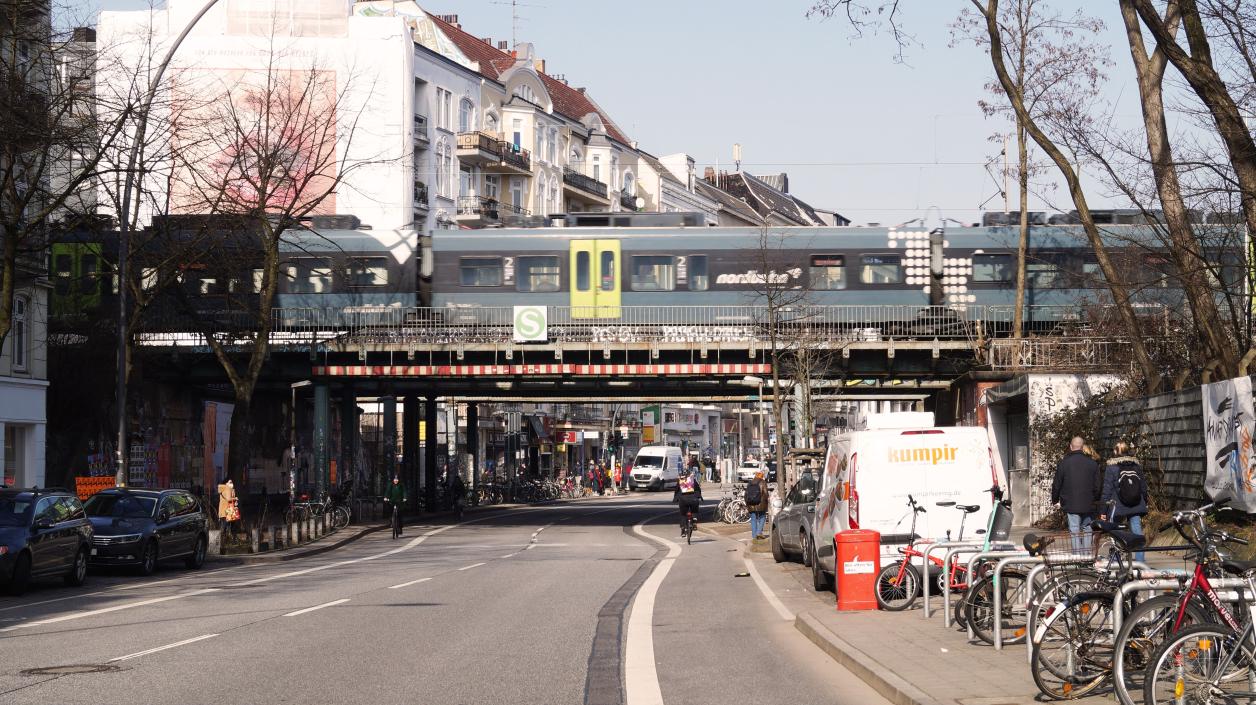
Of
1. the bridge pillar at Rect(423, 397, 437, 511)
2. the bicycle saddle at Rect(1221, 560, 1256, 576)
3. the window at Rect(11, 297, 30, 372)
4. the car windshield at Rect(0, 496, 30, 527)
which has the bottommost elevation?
the bridge pillar at Rect(423, 397, 437, 511)

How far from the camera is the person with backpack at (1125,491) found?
17.2 metres

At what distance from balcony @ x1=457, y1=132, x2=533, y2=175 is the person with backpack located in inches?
2475

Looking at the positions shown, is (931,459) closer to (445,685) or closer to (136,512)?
(445,685)

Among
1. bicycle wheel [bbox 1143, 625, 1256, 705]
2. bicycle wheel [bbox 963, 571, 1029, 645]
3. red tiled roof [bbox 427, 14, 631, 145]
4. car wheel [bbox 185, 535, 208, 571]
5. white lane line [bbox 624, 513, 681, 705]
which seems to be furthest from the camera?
red tiled roof [bbox 427, 14, 631, 145]

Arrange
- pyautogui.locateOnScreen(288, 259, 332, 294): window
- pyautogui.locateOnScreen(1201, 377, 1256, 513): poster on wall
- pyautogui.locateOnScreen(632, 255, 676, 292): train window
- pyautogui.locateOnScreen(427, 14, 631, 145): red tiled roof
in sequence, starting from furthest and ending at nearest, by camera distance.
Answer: pyautogui.locateOnScreen(427, 14, 631, 145): red tiled roof, pyautogui.locateOnScreen(288, 259, 332, 294): window, pyautogui.locateOnScreen(632, 255, 676, 292): train window, pyautogui.locateOnScreen(1201, 377, 1256, 513): poster on wall

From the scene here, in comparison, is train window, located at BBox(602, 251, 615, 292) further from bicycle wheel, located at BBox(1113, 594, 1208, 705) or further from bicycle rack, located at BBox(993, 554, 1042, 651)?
bicycle wheel, located at BBox(1113, 594, 1208, 705)

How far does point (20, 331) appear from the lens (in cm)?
3872

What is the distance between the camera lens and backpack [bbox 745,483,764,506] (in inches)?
1344

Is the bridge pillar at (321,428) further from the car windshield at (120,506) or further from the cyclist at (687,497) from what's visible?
the car windshield at (120,506)

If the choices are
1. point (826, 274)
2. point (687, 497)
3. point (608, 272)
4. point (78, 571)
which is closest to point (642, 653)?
point (78, 571)

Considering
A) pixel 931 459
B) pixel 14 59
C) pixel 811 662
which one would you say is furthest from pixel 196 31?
pixel 811 662

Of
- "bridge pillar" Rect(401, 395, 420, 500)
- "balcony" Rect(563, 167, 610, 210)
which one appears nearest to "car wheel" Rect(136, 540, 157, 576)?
"bridge pillar" Rect(401, 395, 420, 500)

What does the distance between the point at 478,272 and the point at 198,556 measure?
1791cm

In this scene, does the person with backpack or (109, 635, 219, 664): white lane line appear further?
the person with backpack
